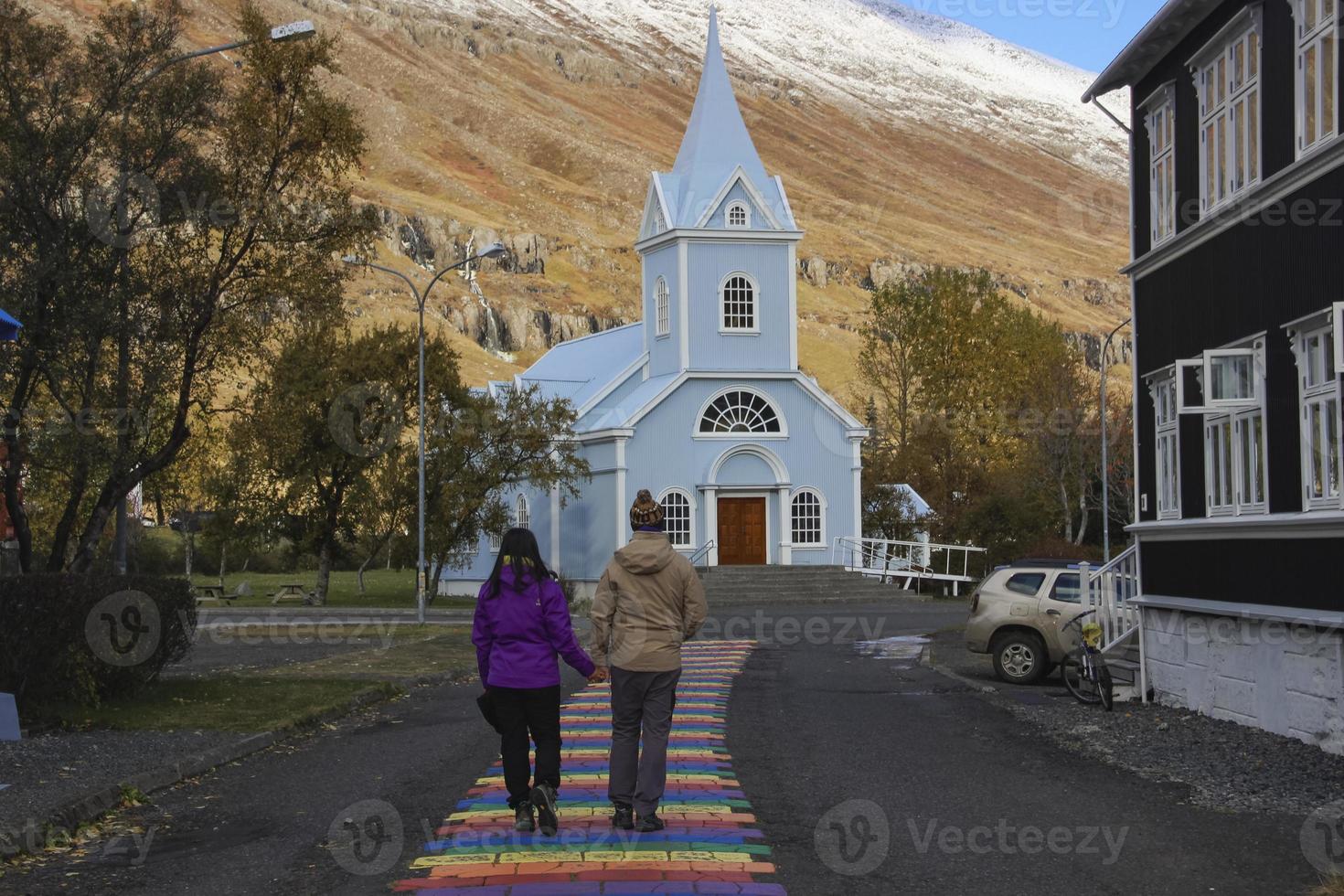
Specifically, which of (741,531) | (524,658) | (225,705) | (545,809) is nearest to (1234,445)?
(524,658)

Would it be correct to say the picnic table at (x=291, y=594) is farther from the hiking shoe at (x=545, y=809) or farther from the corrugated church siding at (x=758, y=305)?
the hiking shoe at (x=545, y=809)

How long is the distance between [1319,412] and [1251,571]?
1.89 meters

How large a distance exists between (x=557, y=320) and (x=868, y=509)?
131433 mm

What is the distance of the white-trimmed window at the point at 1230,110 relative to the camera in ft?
51.2

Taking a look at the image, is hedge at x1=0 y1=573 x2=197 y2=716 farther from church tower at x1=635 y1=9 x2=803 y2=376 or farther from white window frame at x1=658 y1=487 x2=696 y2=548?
church tower at x1=635 y1=9 x2=803 y2=376

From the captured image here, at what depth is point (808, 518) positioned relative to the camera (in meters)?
50.2

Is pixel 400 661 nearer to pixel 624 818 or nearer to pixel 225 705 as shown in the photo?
pixel 225 705

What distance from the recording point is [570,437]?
47.4 meters

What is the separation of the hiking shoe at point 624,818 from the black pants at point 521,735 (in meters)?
0.43

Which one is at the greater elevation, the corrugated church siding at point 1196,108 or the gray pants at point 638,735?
the corrugated church siding at point 1196,108

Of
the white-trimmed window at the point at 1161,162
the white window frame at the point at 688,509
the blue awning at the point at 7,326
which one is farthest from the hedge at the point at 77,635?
the white window frame at the point at 688,509

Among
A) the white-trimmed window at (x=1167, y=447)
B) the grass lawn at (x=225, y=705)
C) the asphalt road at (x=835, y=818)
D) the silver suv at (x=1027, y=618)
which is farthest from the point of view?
the silver suv at (x=1027, y=618)

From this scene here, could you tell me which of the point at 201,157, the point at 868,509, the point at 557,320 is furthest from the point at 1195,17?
the point at 557,320

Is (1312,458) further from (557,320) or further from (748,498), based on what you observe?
(557,320)
